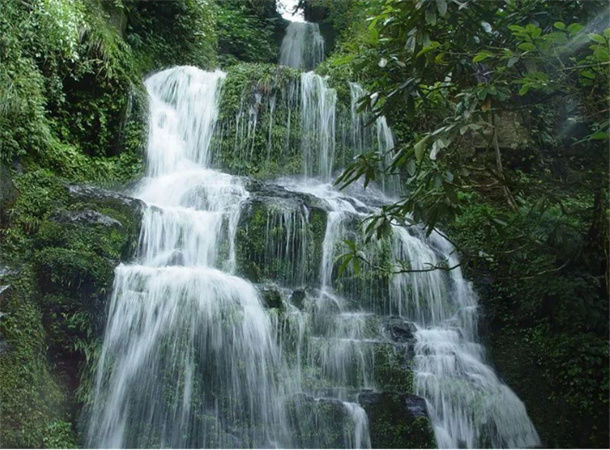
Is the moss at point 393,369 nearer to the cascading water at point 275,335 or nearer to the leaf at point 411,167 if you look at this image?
the cascading water at point 275,335

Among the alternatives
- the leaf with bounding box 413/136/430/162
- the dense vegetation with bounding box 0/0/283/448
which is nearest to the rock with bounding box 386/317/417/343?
the leaf with bounding box 413/136/430/162

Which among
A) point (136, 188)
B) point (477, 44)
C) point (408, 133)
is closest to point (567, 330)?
point (477, 44)

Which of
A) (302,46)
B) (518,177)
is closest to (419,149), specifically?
(518,177)

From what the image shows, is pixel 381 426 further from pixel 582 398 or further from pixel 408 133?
pixel 408 133

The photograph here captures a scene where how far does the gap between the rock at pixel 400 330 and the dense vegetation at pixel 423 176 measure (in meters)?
0.91

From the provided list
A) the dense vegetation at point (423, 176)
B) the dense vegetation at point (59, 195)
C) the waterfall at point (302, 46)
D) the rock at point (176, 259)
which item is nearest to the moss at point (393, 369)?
the dense vegetation at point (423, 176)

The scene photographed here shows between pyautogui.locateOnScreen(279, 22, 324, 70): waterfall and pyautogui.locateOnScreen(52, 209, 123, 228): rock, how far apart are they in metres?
9.32

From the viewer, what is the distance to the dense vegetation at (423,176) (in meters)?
4.26

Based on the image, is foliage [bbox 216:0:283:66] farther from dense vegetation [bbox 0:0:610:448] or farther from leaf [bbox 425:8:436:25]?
leaf [bbox 425:8:436:25]

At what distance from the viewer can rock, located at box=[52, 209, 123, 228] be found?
5.63 meters

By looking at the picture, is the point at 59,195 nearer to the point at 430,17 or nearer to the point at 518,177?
the point at 430,17

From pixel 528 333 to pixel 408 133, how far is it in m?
4.54

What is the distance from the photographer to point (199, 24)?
1117cm

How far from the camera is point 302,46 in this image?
48.5 ft
